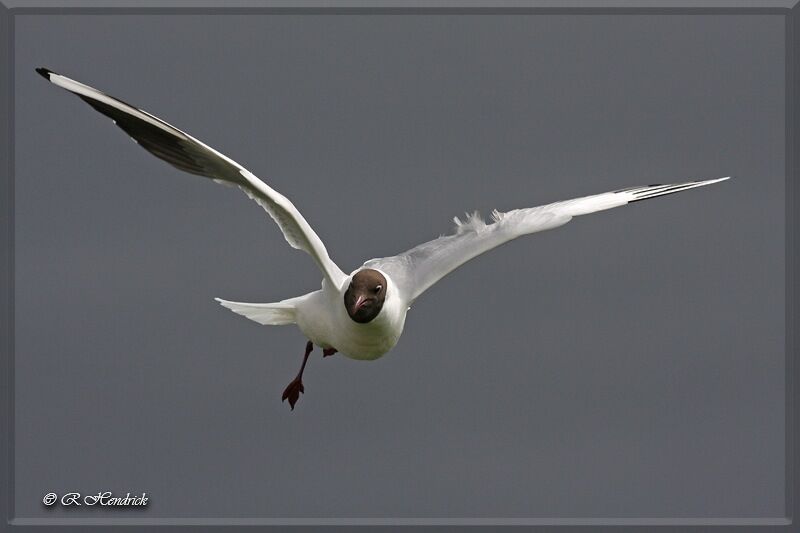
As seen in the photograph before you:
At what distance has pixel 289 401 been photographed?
7910 mm

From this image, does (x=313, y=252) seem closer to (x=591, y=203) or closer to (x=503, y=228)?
(x=503, y=228)

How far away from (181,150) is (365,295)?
0.95 metres

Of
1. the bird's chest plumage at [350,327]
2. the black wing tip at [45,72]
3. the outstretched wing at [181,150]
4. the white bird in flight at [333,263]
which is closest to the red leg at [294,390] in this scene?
the white bird in flight at [333,263]

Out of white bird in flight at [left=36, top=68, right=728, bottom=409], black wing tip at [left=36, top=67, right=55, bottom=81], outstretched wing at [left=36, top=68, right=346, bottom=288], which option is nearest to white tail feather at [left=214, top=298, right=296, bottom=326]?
white bird in flight at [left=36, top=68, right=728, bottom=409]

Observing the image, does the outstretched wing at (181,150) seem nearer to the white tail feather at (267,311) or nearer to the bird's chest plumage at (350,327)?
the bird's chest plumage at (350,327)

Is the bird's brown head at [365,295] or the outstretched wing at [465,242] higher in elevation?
the outstretched wing at [465,242]

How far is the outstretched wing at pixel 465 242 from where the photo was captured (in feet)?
23.2

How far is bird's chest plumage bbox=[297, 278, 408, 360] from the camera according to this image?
6.87m

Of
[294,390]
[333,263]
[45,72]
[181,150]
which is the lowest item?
[294,390]

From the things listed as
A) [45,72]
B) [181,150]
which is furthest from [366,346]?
[45,72]

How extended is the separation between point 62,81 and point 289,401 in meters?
2.25

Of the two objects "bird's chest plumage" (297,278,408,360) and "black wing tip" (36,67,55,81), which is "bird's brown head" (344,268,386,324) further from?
"black wing tip" (36,67,55,81)

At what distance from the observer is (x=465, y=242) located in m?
7.17

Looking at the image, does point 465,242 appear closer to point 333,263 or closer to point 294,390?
point 333,263
